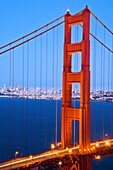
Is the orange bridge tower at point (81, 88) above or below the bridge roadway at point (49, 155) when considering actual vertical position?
above

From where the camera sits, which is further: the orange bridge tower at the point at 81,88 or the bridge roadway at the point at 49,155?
the orange bridge tower at the point at 81,88

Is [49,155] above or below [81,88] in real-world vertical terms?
below

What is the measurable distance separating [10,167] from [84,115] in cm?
389

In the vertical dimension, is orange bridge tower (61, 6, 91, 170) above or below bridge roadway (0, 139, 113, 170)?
above

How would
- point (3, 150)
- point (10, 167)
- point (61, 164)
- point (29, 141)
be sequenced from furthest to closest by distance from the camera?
point (29, 141)
point (3, 150)
point (61, 164)
point (10, 167)

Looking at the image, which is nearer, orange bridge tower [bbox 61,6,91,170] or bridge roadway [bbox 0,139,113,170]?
bridge roadway [bbox 0,139,113,170]

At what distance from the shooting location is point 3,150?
23.6m

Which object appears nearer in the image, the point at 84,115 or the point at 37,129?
the point at 84,115

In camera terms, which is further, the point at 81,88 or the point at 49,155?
the point at 81,88

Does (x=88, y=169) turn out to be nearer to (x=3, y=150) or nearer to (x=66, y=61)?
(x=66, y=61)

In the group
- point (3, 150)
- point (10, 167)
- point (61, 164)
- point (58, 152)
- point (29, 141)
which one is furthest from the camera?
point (29, 141)

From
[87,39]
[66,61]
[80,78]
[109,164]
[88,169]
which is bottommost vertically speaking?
[109,164]

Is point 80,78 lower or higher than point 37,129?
higher

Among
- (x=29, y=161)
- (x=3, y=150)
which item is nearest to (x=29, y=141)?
(x=3, y=150)
